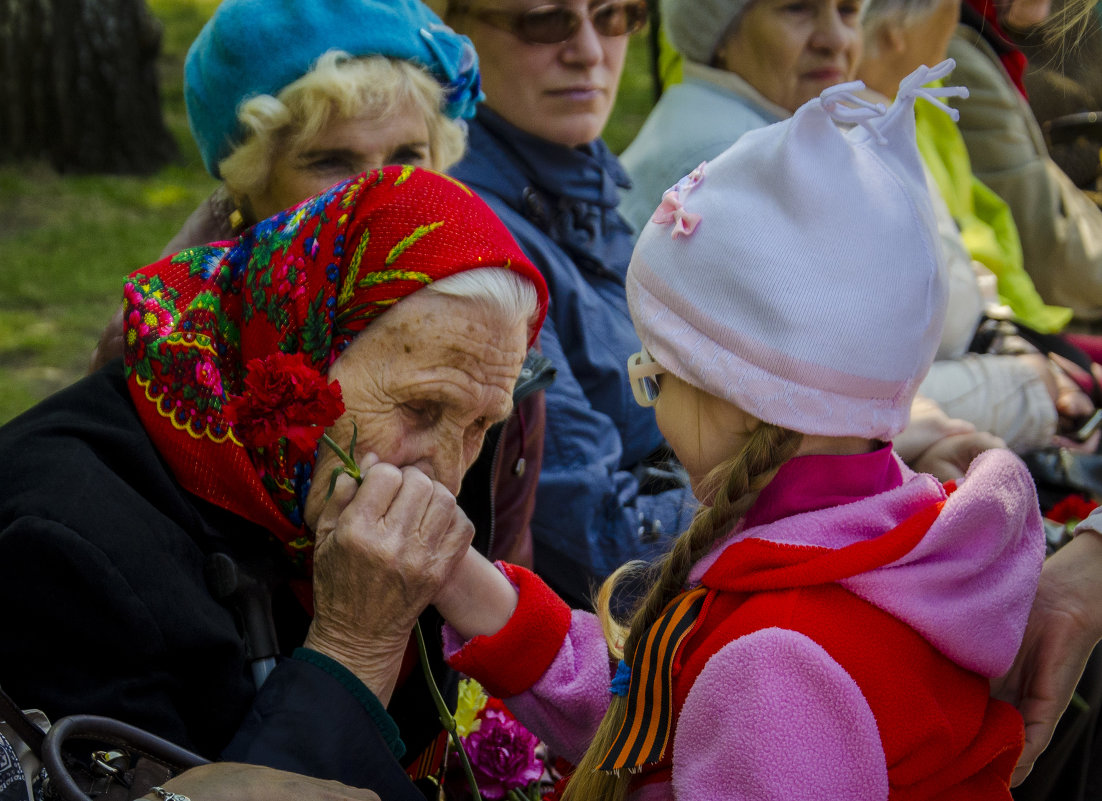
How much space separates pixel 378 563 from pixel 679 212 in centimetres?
73

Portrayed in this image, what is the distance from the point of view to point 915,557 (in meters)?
1.46

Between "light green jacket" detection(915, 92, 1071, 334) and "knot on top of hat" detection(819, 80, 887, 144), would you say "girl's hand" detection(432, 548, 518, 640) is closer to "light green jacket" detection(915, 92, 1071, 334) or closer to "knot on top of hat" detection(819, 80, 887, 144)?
"knot on top of hat" detection(819, 80, 887, 144)

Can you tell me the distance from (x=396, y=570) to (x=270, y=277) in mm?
612

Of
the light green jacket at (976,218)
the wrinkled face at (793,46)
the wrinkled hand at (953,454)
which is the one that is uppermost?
the wrinkled face at (793,46)

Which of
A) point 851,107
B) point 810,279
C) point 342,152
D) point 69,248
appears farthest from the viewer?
point 69,248

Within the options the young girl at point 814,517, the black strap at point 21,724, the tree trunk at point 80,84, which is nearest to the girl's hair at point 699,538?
the young girl at point 814,517

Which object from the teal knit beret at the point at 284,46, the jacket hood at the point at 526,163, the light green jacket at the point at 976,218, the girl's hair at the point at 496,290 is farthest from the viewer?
the light green jacket at the point at 976,218

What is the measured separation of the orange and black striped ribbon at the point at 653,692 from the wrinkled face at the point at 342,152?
1.50m

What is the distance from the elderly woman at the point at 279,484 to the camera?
1631mm

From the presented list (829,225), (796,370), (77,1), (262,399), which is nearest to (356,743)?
(262,399)

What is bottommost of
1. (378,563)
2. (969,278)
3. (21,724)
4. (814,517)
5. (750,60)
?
(969,278)

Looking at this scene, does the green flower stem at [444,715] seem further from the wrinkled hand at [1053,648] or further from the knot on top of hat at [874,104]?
the knot on top of hat at [874,104]

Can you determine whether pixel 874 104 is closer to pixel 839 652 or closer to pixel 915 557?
pixel 915 557

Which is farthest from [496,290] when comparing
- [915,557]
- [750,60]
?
[750,60]
